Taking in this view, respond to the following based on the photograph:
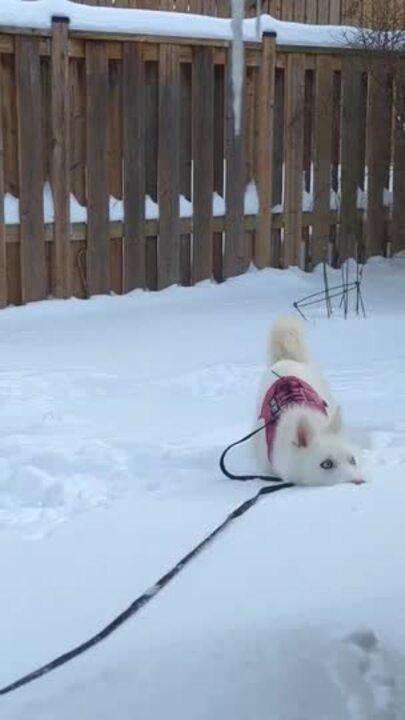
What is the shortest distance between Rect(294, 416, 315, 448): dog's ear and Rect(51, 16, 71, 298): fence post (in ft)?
13.6

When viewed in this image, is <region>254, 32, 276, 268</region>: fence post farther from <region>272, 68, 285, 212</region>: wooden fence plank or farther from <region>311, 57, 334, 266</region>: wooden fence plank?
<region>311, 57, 334, 266</region>: wooden fence plank

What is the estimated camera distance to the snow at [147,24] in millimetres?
7777

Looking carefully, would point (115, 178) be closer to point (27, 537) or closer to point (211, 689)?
point (27, 537)

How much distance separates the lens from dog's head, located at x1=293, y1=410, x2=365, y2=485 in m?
4.39

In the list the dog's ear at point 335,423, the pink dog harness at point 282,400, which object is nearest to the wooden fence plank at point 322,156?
the pink dog harness at point 282,400

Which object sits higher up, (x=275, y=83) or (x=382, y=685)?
(x=275, y=83)

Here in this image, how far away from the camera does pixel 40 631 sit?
314 centimetres

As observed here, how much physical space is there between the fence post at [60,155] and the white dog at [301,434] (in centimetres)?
354

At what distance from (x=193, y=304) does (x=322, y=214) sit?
6.40 ft

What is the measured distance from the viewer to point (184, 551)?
12.1 ft

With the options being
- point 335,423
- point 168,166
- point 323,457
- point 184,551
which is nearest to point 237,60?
point 168,166

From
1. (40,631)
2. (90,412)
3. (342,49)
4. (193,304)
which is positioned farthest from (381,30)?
(40,631)

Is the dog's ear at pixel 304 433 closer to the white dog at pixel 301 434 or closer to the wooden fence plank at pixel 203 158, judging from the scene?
the white dog at pixel 301 434

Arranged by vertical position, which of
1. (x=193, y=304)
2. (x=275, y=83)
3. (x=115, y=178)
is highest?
(x=275, y=83)
